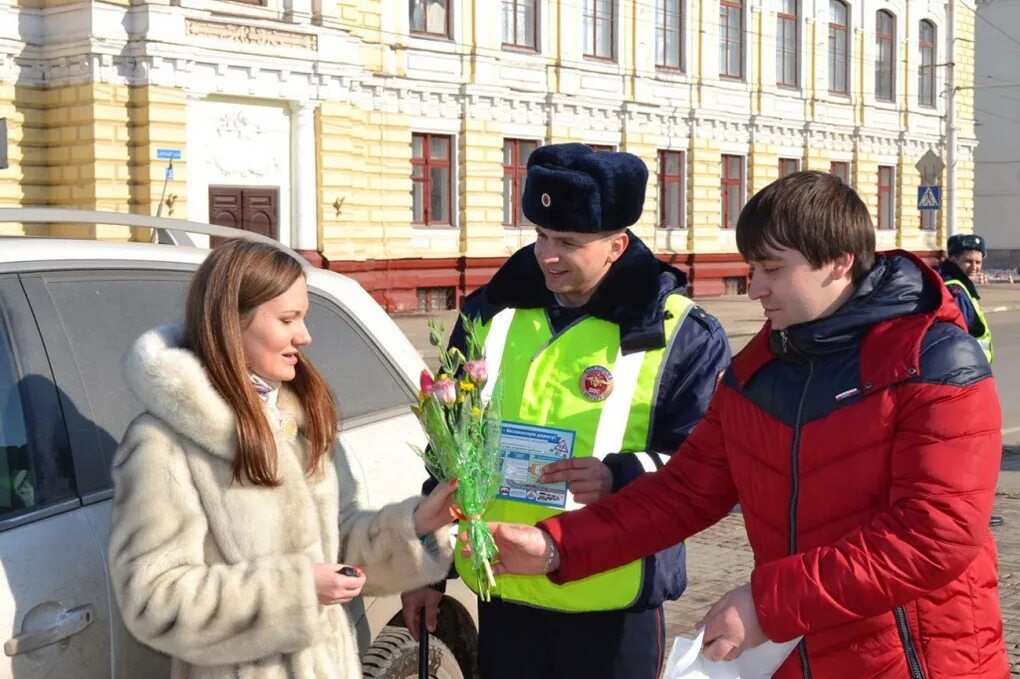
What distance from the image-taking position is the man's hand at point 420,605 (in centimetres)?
347

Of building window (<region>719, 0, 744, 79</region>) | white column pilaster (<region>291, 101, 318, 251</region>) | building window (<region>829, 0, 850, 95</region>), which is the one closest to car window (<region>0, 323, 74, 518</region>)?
white column pilaster (<region>291, 101, 318, 251</region>)

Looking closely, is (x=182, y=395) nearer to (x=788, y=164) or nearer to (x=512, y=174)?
(x=512, y=174)

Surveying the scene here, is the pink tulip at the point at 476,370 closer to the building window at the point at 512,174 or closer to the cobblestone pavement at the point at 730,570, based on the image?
the cobblestone pavement at the point at 730,570

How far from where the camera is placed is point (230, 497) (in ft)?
8.91

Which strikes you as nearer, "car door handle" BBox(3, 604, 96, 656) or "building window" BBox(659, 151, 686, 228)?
"car door handle" BBox(3, 604, 96, 656)

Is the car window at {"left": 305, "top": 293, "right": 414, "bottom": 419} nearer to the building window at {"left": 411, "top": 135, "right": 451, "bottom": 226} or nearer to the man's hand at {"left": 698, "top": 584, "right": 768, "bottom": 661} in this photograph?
the man's hand at {"left": 698, "top": 584, "right": 768, "bottom": 661}

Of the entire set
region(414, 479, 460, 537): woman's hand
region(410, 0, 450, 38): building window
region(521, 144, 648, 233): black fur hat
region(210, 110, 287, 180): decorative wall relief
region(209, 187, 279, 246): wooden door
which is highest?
region(410, 0, 450, 38): building window

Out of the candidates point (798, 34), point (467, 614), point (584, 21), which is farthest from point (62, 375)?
point (798, 34)

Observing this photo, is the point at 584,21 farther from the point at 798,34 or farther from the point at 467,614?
the point at 467,614

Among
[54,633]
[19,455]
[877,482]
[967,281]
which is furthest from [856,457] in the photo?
[967,281]

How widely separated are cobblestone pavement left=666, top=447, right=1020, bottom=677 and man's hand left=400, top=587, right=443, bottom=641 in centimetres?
258

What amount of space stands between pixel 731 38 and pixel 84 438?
3246 cm

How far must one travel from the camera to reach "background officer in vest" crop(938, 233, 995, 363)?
7.58 meters

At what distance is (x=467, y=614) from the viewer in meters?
3.89
